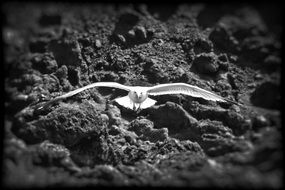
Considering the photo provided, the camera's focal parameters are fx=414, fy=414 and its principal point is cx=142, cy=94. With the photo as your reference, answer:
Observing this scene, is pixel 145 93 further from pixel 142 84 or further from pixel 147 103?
pixel 142 84

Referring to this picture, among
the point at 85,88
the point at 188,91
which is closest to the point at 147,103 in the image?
the point at 188,91

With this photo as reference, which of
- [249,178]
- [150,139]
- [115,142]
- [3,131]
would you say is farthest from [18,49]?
[249,178]

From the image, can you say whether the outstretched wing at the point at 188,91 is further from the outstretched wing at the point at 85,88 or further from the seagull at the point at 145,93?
the outstretched wing at the point at 85,88

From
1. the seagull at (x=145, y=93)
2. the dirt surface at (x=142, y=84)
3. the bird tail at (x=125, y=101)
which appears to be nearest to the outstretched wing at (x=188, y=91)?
the seagull at (x=145, y=93)

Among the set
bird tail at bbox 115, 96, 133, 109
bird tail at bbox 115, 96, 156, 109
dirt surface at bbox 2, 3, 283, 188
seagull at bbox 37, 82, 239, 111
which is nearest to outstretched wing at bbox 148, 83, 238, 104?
seagull at bbox 37, 82, 239, 111

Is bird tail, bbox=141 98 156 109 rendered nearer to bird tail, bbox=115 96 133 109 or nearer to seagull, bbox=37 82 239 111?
seagull, bbox=37 82 239 111

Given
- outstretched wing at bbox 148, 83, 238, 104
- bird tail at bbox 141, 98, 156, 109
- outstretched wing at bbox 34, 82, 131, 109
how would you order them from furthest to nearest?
bird tail at bbox 141, 98, 156, 109 < outstretched wing at bbox 148, 83, 238, 104 < outstretched wing at bbox 34, 82, 131, 109
